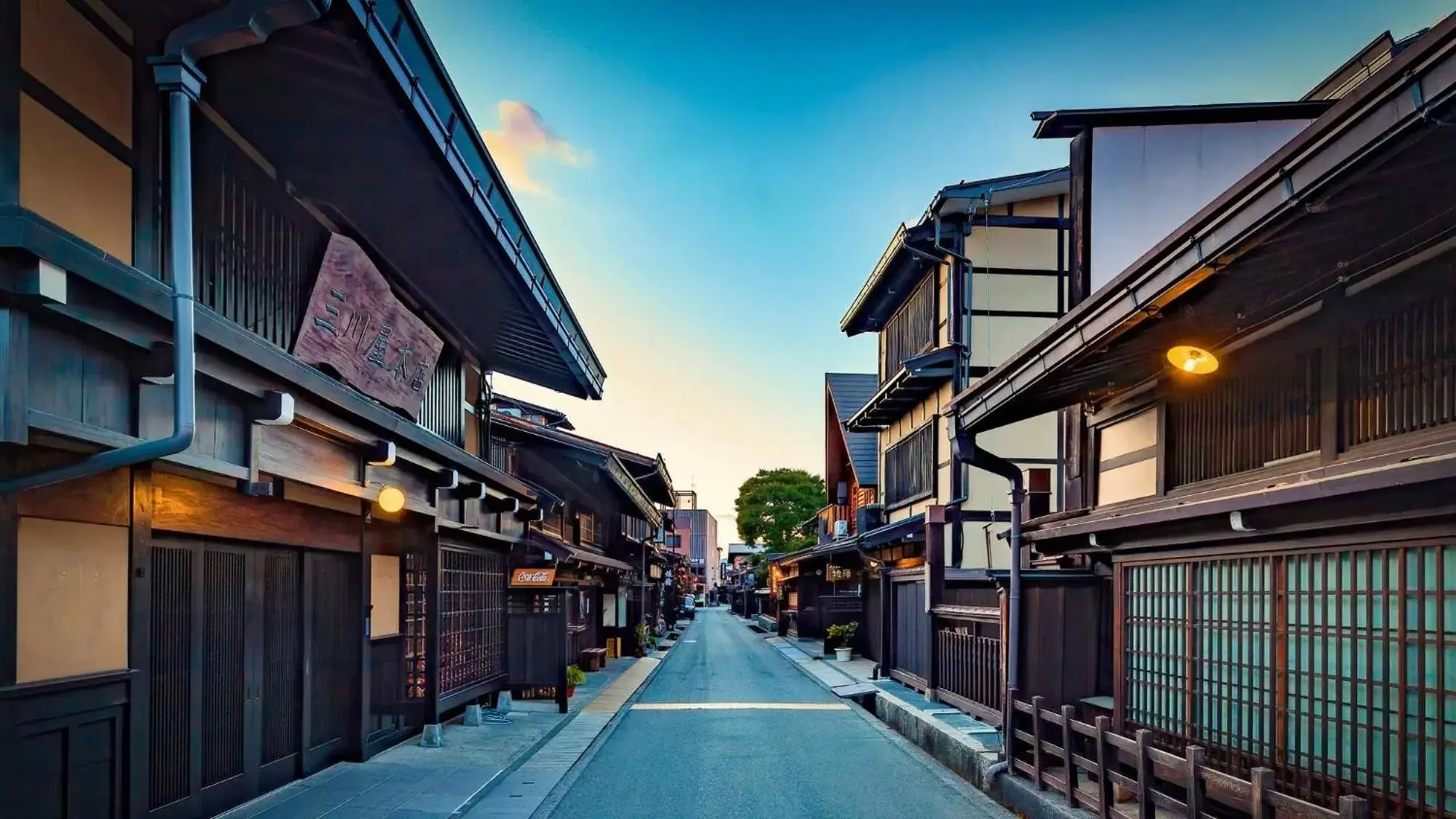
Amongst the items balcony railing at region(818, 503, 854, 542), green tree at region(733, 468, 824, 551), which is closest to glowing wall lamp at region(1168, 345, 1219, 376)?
balcony railing at region(818, 503, 854, 542)

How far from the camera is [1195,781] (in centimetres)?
733

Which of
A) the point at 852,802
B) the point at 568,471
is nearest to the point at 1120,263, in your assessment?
the point at 852,802

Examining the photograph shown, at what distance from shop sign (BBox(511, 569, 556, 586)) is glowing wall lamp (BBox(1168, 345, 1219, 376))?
39.8 feet

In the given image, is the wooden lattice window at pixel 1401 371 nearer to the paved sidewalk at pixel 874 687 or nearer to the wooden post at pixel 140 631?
the paved sidewalk at pixel 874 687

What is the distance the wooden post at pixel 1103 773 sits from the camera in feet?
28.4

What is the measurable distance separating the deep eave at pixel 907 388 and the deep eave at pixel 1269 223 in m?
11.2

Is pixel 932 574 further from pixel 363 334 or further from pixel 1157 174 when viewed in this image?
pixel 363 334

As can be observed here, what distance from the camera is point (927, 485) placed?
23953 millimetres

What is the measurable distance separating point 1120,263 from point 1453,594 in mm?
6320

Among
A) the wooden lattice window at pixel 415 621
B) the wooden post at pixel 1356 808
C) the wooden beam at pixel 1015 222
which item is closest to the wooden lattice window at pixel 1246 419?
the wooden post at pixel 1356 808

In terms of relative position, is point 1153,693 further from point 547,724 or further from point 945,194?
point 945,194

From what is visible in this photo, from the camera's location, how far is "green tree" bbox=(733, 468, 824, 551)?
239 ft

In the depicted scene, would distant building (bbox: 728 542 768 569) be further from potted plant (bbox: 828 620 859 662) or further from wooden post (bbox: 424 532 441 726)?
wooden post (bbox: 424 532 441 726)

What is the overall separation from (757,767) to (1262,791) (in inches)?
292
